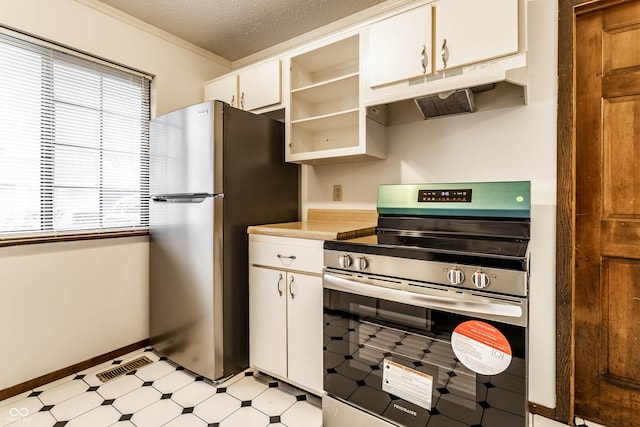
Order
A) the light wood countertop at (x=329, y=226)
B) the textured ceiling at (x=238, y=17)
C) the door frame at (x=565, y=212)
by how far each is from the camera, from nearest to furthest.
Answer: the door frame at (x=565, y=212) → the light wood countertop at (x=329, y=226) → the textured ceiling at (x=238, y=17)

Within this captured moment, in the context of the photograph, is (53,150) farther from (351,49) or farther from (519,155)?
(519,155)

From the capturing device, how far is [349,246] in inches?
60.2

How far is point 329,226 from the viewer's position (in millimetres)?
2084

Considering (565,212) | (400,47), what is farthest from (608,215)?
(400,47)

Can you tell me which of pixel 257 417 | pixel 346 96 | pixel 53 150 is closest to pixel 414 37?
pixel 346 96

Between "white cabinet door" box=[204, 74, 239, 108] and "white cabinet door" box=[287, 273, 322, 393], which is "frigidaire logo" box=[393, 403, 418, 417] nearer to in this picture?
"white cabinet door" box=[287, 273, 322, 393]

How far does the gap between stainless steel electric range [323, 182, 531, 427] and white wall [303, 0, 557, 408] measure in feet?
1.08

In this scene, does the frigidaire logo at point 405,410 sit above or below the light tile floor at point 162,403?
above

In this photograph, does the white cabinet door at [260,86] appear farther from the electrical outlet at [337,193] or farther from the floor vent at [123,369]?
the floor vent at [123,369]

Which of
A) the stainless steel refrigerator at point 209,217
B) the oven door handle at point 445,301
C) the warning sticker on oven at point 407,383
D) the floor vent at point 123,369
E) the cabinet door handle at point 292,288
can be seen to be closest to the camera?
the oven door handle at point 445,301

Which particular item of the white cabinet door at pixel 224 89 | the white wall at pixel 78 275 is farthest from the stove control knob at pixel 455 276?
the white wall at pixel 78 275

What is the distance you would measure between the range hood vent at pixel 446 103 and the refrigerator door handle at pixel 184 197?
1298 mm

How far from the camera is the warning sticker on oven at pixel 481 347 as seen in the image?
115 centimetres

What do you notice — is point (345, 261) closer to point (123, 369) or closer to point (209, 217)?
point (209, 217)
